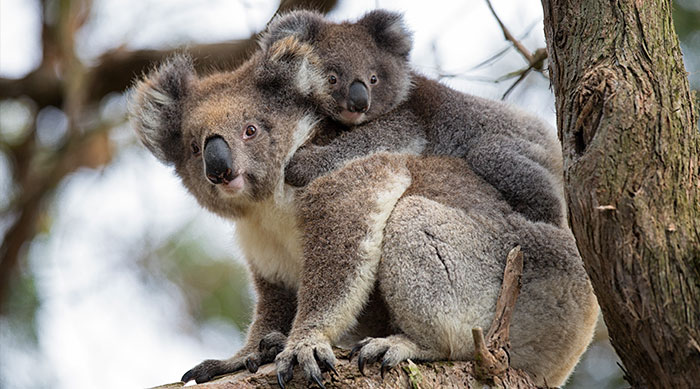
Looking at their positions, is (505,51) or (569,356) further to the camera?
(505,51)

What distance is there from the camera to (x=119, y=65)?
7.56 meters

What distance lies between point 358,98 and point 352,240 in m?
1.17

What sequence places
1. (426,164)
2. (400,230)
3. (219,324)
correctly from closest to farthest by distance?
(400,230) < (426,164) < (219,324)

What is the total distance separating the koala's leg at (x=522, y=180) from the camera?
4.55 meters

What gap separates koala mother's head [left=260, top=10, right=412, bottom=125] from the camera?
5.00 meters

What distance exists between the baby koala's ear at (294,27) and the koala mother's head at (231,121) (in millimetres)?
286

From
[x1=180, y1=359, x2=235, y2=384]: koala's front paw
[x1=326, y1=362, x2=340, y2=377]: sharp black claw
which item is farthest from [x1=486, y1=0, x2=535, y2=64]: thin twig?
[x1=180, y1=359, x2=235, y2=384]: koala's front paw

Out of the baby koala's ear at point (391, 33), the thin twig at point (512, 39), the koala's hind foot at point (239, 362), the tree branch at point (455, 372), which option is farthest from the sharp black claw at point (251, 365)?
the thin twig at point (512, 39)

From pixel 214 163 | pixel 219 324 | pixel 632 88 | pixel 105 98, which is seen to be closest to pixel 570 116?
pixel 632 88

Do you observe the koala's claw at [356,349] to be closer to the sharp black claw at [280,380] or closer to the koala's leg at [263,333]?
the sharp black claw at [280,380]

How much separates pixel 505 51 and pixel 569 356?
103 inches

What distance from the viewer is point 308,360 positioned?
3.77m

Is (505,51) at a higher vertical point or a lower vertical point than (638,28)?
lower

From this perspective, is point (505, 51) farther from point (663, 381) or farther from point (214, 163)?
point (663, 381)
